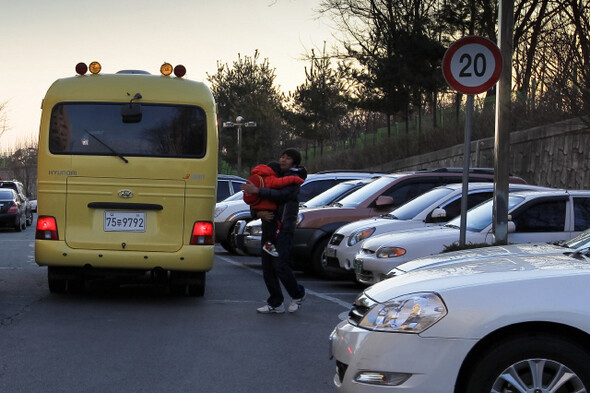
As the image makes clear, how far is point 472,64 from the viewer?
9.82 m

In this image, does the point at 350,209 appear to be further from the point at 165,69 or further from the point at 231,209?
the point at 231,209

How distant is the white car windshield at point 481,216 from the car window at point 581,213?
0.65 m

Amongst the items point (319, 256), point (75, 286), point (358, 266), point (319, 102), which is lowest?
point (75, 286)

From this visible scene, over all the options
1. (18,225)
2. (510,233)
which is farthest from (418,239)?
(18,225)

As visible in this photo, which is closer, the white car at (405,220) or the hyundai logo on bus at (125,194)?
the hyundai logo on bus at (125,194)

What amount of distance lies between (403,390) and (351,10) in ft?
117

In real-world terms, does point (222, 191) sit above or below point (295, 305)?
above

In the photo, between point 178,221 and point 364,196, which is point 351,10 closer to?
point 364,196

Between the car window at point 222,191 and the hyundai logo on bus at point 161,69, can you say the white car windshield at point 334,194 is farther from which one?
the car window at point 222,191

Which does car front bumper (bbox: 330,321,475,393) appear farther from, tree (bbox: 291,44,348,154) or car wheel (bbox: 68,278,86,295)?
tree (bbox: 291,44,348,154)

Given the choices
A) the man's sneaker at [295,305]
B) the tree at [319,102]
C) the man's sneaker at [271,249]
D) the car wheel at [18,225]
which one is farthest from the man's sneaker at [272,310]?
the tree at [319,102]

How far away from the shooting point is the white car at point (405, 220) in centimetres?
1194

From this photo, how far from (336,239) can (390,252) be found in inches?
78.6

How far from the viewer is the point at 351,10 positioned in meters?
39.0
